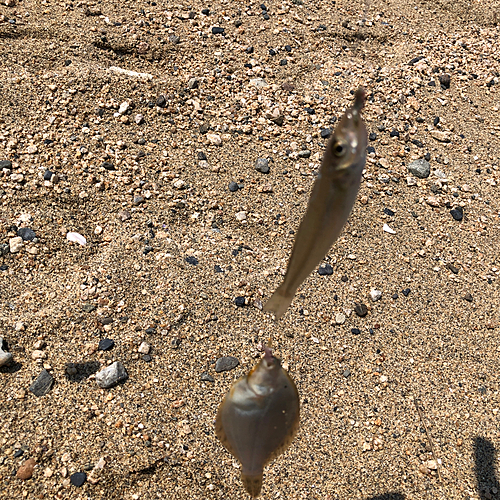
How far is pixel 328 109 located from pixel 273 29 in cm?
99

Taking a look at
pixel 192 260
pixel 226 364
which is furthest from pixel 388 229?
pixel 226 364

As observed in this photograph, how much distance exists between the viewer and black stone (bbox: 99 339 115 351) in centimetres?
257

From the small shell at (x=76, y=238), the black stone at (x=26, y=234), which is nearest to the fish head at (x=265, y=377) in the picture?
the small shell at (x=76, y=238)

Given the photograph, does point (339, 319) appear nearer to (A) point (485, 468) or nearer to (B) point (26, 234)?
(A) point (485, 468)

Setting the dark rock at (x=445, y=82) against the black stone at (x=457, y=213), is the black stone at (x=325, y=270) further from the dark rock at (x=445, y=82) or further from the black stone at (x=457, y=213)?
the dark rock at (x=445, y=82)

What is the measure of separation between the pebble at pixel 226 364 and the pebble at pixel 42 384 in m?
0.85

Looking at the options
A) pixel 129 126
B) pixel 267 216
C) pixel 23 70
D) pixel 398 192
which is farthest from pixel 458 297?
pixel 23 70

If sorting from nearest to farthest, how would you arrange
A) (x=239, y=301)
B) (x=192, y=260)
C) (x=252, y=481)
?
(x=252, y=481)
(x=239, y=301)
(x=192, y=260)

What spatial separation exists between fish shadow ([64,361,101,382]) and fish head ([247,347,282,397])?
1219 mm

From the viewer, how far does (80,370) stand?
2.52 meters

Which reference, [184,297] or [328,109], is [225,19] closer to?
[328,109]

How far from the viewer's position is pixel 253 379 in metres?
1.64

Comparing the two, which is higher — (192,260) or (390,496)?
(192,260)

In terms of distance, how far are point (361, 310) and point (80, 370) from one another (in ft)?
5.28
